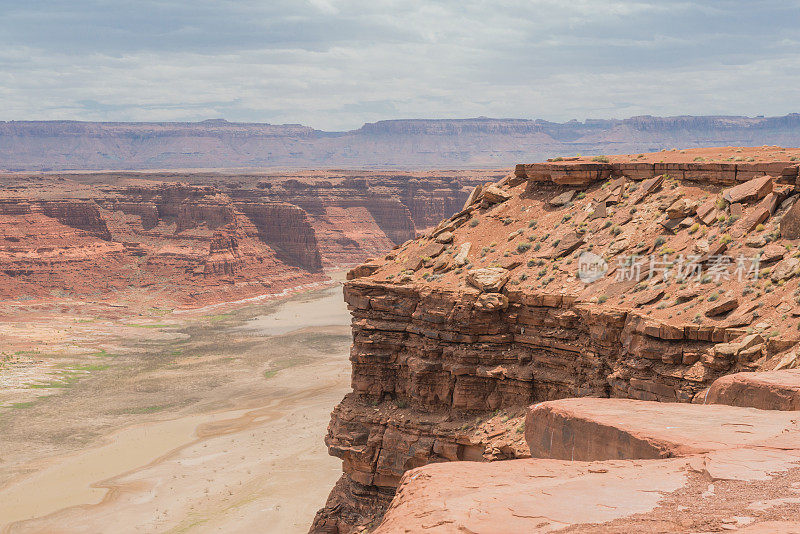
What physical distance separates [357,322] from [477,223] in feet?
17.3

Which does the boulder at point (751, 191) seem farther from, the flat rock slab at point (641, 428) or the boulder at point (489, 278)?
the flat rock slab at point (641, 428)

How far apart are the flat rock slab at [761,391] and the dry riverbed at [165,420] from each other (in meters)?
24.6

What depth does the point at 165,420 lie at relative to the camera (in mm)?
51781

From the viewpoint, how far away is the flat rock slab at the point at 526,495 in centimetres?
656

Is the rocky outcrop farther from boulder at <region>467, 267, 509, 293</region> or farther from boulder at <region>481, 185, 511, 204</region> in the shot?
boulder at <region>481, 185, 511, 204</region>

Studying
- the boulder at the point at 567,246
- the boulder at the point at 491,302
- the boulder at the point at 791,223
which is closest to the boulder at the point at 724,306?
the boulder at the point at 791,223

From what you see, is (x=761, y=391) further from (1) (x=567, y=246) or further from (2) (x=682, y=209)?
(1) (x=567, y=246)

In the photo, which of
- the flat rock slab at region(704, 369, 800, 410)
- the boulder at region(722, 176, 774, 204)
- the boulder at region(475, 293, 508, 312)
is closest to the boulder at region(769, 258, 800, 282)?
the boulder at region(722, 176, 774, 204)

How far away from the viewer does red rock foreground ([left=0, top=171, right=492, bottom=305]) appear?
4070 inches

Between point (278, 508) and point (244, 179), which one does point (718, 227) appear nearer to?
point (278, 508)

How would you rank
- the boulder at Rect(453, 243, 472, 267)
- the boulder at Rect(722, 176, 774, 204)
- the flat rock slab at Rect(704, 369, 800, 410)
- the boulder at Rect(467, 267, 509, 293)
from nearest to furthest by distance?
1. the flat rock slab at Rect(704, 369, 800, 410)
2. the boulder at Rect(722, 176, 774, 204)
3. the boulder at Rect(467, 267, 509, 293)
4. the boulder at Rect(453, 243, 472, 267)

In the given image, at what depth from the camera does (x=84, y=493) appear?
38.7 metres

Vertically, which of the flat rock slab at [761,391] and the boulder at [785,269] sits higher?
the boulder at [785,269]

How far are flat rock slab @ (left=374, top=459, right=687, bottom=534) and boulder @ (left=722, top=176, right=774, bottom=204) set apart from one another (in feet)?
41.0
